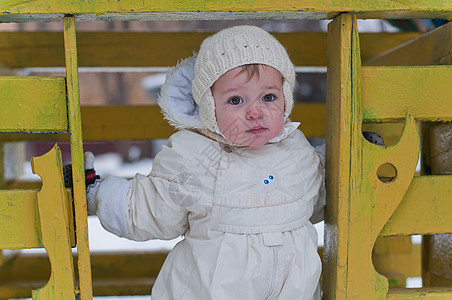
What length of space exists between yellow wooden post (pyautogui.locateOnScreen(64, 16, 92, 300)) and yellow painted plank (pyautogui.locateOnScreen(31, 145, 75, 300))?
0.03 metres

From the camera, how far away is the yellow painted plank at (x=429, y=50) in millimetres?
1250

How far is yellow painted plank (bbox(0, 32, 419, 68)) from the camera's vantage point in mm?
1965

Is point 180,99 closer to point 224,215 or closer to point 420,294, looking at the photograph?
point 224,215

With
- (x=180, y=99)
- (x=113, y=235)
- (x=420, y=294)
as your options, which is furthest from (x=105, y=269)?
(x=420, y=294)

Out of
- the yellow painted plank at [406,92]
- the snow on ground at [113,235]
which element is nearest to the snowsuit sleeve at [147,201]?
the yellow painted plank at [406,92]

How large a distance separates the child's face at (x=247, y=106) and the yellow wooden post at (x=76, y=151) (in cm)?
30

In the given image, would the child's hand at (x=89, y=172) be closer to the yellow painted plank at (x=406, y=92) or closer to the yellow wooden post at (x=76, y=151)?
the yellow wooden post at (x=76, y=151)

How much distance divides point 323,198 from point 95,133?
1.24 metres

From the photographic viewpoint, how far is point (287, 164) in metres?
1.13

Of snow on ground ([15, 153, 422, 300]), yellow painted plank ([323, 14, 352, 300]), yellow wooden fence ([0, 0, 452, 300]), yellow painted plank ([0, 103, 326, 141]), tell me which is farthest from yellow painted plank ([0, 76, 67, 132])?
snow on ground ([15, 153, 422, 300])

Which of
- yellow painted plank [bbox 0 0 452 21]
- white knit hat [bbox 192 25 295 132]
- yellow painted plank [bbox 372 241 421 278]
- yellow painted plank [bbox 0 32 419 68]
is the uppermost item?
yellow painted plank [bbox 0 32 419 68]

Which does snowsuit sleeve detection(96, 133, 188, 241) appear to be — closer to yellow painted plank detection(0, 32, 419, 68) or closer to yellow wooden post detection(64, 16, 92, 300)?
yellow wooden post detection(64, 16, 92, 300)

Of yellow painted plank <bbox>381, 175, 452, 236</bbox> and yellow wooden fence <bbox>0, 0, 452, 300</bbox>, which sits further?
yellow painted plank <bbox>381, 175, 452, 236</bbox>

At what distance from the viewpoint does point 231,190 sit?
1071 mm
